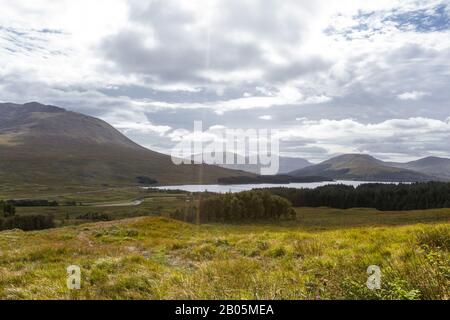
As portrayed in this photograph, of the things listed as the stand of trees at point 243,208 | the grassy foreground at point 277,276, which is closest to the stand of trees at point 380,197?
the stand of trees at point 243,208

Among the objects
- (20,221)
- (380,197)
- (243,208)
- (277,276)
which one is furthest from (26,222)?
(380,197)

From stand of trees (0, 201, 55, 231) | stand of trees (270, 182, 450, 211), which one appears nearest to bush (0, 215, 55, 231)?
stand of trees (0, 201, 55, 231)

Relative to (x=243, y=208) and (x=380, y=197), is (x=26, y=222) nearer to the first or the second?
(x=243, y=208)

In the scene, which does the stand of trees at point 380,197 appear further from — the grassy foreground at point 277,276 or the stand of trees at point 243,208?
the grassy foreground at point 277,276

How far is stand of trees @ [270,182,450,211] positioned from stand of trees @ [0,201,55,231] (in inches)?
3980

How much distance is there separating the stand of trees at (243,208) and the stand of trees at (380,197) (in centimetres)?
6736

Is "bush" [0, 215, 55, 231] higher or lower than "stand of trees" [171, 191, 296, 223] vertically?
lower

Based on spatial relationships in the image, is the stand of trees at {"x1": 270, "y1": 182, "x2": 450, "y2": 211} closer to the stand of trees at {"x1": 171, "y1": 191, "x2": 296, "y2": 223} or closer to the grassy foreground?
the stand of trees at {"x1": 171, "y1": 191, "x2": 296, "y2": 223}

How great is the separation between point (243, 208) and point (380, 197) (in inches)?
3337

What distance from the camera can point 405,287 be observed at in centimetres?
660

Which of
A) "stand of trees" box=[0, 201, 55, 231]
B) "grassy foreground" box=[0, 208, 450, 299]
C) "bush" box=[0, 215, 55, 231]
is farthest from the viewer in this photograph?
"stand of trees" box=[0, 201, 55, 231]

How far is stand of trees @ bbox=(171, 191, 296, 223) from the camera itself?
93250 millimetres

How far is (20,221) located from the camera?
101 metres

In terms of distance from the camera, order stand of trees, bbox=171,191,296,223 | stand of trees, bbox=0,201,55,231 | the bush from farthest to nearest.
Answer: stand of trees, bbox=0,201,55,231, the bush, stand of trees, bbox=171,191,296,223
